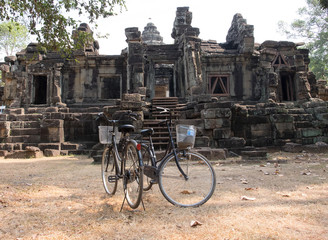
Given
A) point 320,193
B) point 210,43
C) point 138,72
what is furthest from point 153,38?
point 320,193

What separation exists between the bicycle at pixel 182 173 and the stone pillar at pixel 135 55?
11.0 m

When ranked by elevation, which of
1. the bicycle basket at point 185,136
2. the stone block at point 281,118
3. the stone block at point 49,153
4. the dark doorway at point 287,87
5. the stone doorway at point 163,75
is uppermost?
the stone doorway at point 163,75

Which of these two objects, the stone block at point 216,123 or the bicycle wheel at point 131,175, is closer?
the bicycle wheel at point 131,175

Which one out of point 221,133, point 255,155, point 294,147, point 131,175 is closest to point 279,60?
point 294,147

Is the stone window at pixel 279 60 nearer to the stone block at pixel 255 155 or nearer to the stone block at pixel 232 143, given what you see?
the stone block at pixel 232 143

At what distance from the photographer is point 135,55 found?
14.0 m

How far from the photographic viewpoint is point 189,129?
114 inches

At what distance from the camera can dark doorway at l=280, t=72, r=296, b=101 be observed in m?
15.9

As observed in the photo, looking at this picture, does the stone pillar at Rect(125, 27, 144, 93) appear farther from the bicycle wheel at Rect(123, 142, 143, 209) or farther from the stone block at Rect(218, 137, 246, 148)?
the bicycle wheel at Rect(123, 142, 143, 209)

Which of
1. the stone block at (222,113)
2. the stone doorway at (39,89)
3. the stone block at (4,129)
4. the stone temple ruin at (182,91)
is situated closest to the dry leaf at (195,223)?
the stone temple ruin at (182,91)

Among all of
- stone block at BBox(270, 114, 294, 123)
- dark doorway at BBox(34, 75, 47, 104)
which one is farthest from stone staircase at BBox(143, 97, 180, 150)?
dark doorway at BBox(34, 75, 47, 104)

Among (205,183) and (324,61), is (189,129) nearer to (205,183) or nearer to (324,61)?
(205,183)

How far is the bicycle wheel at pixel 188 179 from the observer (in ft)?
9.35

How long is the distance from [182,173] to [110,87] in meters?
14.2
